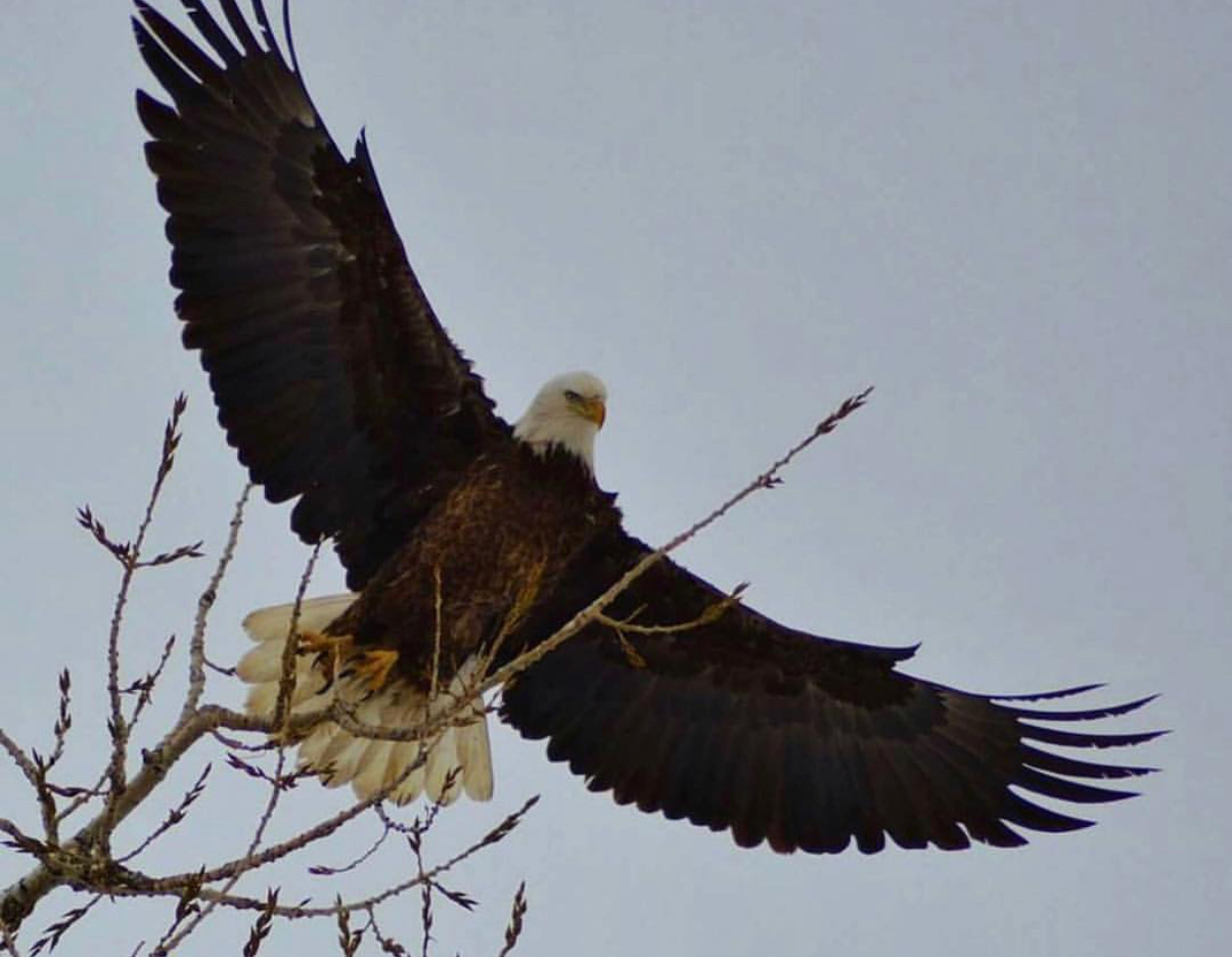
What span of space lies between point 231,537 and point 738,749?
3854 mm

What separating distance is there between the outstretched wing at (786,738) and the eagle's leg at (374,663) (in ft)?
3.01

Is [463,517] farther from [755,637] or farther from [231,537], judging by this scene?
[231,537]

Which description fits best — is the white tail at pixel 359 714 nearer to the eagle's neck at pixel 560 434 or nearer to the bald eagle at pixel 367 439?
the bald eagle at pixel 367 439

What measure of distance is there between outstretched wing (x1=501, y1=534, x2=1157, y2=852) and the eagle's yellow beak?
894 mm

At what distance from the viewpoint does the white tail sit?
680cm

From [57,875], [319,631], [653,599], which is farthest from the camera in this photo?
[653,599]

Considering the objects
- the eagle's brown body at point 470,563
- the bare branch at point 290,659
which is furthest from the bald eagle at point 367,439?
the bare branch at point 290,659

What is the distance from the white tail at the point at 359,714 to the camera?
22.3 ft

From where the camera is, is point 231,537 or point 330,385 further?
point 330,385

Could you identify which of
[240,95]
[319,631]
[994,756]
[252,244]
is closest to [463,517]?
[319,631]

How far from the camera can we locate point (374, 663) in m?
6.75

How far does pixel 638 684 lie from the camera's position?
781cm

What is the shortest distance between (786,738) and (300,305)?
2.53 meters

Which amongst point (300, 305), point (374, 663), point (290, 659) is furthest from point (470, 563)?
point (290, 659)
